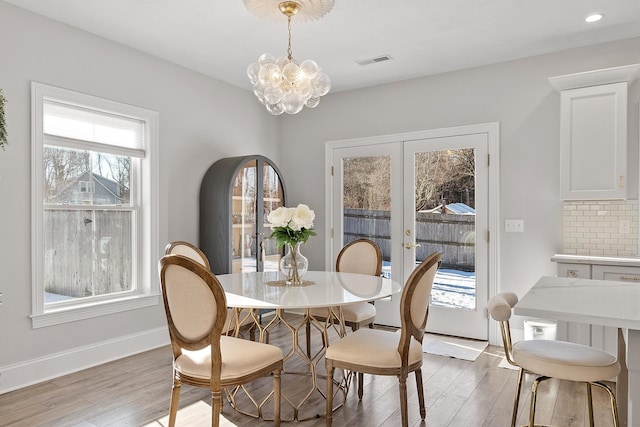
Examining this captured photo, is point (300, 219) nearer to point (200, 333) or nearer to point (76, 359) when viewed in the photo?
point (200, 333)

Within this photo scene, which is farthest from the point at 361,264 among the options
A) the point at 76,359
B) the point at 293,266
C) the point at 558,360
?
the point at 76,359

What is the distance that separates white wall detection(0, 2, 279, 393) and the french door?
1488 mm

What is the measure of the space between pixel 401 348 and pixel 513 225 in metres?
2.29

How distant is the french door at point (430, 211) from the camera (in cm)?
412

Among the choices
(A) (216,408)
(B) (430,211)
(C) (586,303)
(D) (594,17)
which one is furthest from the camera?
(B) (430,211)

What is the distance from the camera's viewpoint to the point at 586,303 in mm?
1679

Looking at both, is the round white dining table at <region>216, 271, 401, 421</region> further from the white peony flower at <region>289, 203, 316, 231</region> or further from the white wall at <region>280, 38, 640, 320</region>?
the white wall at <region>280, 38, 640, 320</region>

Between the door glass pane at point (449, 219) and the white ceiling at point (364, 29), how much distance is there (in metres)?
0.96

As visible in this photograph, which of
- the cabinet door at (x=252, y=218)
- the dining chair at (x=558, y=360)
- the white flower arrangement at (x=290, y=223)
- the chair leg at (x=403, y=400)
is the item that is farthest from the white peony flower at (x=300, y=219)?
the cabinet door at (x=252, y=218)

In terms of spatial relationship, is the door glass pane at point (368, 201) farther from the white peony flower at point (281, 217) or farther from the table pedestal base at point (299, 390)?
Result: the white peony flower at point (281, 217)

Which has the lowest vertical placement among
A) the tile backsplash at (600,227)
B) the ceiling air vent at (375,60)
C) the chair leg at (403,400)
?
the chair leg at (403,400)

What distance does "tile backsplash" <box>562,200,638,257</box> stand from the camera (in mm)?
3408

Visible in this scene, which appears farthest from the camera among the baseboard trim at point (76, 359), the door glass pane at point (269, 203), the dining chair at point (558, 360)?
the door glass pane at point (269, 203)

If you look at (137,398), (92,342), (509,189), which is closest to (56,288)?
(92,342)
